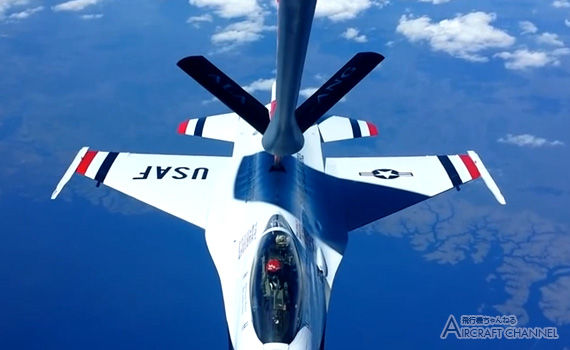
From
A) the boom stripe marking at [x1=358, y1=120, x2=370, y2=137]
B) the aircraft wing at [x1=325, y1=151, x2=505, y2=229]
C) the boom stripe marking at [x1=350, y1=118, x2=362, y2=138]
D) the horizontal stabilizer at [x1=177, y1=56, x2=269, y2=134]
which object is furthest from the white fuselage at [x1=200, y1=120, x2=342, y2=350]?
the horizontal stabilizer at [x1=177, y1=56, x2=269, y2=134]

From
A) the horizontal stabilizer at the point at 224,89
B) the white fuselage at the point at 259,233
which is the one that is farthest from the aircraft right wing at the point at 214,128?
the horizontal stabilizer at the point at 224,89

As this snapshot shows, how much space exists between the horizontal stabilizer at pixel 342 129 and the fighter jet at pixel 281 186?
0.04 meters

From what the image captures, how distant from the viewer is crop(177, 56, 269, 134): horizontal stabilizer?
12625 millimetres

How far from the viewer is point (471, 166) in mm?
17766

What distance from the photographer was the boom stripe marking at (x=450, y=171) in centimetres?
1722

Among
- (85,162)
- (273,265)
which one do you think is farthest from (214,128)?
(273,265)

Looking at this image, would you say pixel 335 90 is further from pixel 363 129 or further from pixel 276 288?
pixel 363 129

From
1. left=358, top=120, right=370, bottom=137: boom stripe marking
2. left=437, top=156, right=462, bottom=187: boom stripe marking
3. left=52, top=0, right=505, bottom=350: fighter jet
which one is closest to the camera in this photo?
left=52, top=0, right=505, bottom=350: fighter jet

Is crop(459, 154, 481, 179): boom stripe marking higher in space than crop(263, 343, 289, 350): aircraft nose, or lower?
lower

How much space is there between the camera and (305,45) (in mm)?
9148

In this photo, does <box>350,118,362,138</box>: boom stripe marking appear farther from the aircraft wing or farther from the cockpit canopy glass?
the cockpit canopy glass

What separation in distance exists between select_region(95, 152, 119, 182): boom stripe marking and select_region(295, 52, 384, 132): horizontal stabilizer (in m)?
7.14

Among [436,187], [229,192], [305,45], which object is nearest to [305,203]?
[229,192]

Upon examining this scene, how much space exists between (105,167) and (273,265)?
882 centimetres
